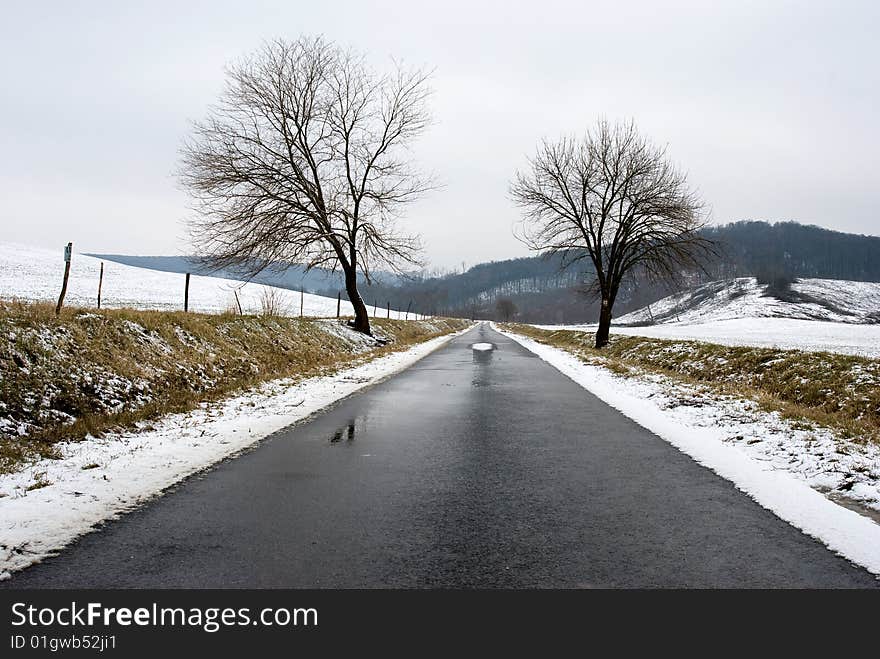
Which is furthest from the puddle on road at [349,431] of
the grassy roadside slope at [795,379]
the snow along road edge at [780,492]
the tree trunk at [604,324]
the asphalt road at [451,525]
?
the tree trunk at [604,324]

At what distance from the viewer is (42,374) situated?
24.3ft

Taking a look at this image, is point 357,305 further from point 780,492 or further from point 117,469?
point 780,492

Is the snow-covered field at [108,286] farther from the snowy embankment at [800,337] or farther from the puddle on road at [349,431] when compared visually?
the puddle on road at [349,431]

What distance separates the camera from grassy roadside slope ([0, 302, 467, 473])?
6.66 m

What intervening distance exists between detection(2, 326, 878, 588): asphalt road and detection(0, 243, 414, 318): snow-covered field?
25.5 metres

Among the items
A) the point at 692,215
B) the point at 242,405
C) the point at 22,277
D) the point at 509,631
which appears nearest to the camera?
the point at 509,631

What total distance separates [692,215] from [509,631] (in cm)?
2531

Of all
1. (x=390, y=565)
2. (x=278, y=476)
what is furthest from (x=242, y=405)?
(x=390, y=565)

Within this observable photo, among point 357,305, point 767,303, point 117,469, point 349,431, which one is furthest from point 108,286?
point 767,303

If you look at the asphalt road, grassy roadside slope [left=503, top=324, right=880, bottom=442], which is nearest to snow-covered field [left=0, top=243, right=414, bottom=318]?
grassy roadside slope [left=503, top=324, right=880, bottom=442]

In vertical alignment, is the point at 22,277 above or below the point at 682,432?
above

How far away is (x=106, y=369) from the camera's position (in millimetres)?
8570

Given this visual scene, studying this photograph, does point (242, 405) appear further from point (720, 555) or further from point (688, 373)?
point (688, 373)

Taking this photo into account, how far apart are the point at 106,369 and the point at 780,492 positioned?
929 cm
